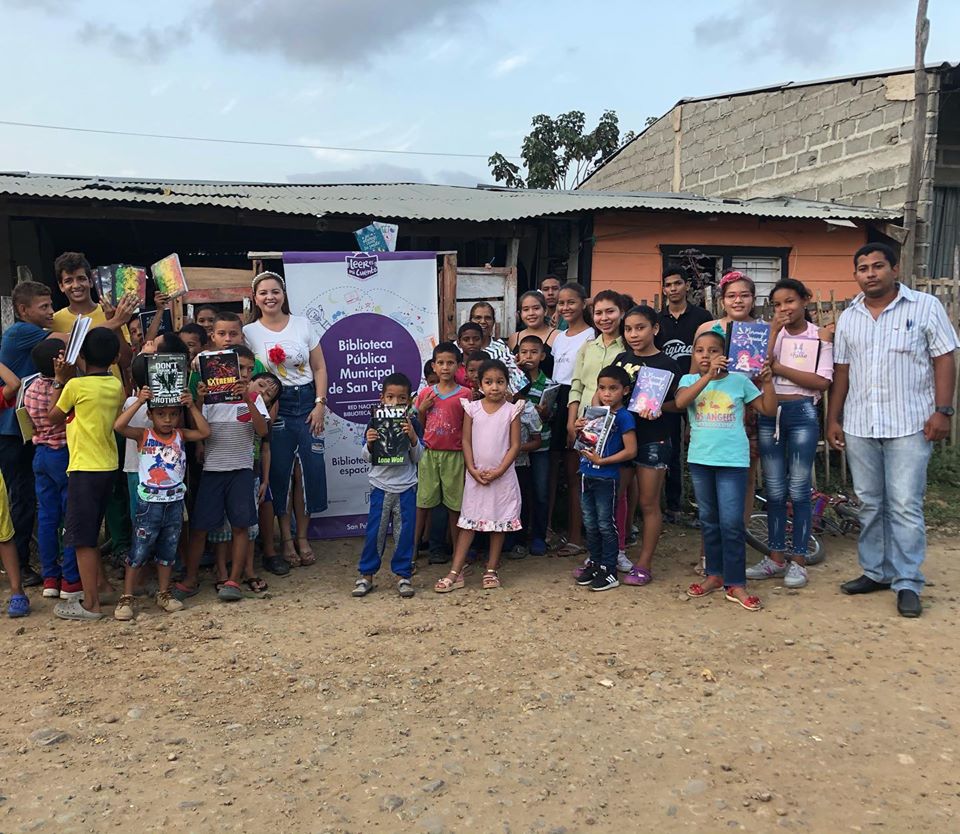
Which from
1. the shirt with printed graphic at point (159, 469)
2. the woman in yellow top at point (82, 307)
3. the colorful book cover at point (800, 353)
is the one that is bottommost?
the shirt with printed graphic at point (159, 469)

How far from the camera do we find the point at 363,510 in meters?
5.59

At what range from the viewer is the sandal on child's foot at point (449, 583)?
4430 millimetres

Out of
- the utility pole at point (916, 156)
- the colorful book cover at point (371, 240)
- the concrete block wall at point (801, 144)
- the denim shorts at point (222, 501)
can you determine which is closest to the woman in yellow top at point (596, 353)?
the denim shorts at point (222, 501)

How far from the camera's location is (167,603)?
4.14 meters

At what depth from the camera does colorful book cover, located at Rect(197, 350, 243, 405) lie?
4.11 metres

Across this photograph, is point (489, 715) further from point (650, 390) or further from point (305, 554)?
point (305, 554)

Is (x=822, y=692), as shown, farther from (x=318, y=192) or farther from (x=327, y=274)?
Answer: (x=318, y=192)

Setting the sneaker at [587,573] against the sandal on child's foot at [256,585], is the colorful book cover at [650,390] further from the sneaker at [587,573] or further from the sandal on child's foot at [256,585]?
the sandal on child's foot at [256,585]

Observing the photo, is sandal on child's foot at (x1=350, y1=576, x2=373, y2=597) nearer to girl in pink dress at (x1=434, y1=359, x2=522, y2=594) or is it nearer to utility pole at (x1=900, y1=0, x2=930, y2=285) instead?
girl in pink dress at (x1=434, y1=359, x2=522, y2=594)

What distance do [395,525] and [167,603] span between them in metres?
1.30

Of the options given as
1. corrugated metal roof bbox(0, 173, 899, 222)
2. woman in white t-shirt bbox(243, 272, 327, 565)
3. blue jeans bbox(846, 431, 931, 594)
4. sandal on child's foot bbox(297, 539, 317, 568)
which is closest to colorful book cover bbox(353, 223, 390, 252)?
corrugated metal roof bbox(0, 173, 899, 222)

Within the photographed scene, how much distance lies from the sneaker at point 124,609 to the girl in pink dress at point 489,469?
5.54 ft

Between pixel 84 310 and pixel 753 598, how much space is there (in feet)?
13.5

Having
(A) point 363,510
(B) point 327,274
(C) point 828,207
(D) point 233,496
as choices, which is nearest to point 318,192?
(B) point 327,274
